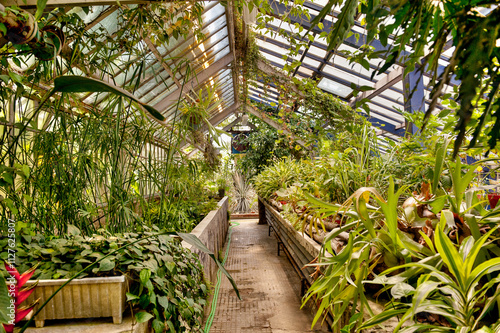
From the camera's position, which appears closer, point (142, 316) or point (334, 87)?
point (142, 316)

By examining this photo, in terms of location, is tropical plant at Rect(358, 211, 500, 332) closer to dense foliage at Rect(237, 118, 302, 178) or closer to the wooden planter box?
the wooden planter box

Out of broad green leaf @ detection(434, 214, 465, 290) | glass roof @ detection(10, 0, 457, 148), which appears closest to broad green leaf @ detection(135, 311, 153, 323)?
broad green leaf @ detection(434, 214, 465, 290)

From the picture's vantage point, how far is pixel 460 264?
2.30 feet

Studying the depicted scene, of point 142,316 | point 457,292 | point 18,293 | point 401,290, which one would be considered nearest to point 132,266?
point 142,316

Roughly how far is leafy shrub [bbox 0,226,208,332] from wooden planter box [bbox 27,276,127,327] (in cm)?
3

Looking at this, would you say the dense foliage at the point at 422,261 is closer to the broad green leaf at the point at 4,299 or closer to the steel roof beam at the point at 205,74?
the broad green leaf at the point at 4,299

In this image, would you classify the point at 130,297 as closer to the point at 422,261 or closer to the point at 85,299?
the point at 85,299

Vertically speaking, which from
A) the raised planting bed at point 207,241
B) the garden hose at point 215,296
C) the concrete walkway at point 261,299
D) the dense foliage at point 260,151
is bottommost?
the concrete walkway at point 261,299

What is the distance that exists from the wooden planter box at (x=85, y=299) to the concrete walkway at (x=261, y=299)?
1.18 metres

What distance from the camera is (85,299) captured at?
87cm

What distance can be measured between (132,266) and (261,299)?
1.75 m

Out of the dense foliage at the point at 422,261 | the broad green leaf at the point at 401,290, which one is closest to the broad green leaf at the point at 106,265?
the dense foliage at the point at 422,261

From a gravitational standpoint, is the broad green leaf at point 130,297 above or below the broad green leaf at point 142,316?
above

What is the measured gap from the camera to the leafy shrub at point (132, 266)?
869 millimetres
